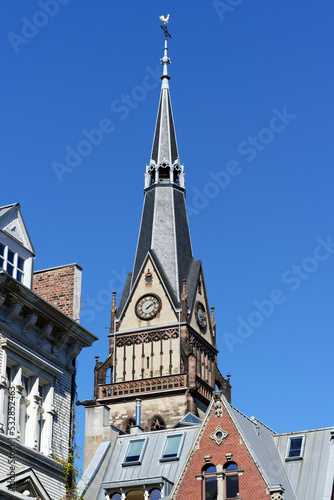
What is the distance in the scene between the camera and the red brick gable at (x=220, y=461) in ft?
138

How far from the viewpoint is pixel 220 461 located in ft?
142

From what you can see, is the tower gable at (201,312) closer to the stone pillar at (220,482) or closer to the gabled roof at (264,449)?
the gabled roof at (264,449)

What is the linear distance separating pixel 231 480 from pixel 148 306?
163ft

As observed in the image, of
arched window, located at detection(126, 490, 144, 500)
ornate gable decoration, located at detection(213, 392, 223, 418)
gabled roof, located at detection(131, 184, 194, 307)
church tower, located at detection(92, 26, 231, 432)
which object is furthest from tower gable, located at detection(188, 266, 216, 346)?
ornate gable decoration, located at detection(213, 392, 223, 418)

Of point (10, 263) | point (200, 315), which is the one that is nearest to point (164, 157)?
point (200, 315)

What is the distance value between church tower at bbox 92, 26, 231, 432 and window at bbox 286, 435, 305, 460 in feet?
121

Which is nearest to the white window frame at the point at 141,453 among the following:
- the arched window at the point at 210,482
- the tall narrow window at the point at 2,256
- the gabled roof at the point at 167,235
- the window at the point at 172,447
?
the window at the point at 172,447

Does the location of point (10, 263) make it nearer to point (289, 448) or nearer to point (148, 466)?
point (148, 466)

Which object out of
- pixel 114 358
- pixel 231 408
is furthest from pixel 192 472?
pixel 114 358

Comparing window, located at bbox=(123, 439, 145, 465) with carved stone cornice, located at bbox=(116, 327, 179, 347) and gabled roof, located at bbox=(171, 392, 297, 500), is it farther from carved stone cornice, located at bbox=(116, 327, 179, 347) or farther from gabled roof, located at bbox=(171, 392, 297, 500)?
carved stone cornice, located at bbox=(116, 327, 179, 347)

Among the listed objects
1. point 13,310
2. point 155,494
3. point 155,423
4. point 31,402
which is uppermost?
point 155,423

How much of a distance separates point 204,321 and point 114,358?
928 centimetres

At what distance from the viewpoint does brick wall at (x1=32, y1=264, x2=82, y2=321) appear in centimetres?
3484

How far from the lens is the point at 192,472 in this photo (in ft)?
143
